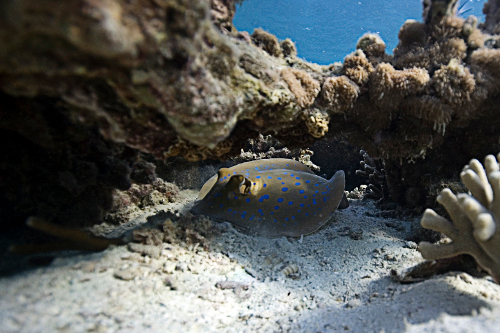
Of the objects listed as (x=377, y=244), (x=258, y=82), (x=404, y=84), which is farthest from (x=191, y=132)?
(x=377, y=244)

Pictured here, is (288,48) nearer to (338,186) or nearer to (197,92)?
(197,92)

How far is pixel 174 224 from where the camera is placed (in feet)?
12.3

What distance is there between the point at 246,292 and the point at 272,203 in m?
1.83

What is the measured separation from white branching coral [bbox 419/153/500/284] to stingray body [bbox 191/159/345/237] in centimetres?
205

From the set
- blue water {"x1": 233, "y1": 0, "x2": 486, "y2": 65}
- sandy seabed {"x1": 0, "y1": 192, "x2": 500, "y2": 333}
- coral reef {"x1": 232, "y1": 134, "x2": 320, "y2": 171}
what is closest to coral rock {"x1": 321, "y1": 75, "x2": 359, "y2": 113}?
sandy seabed {"x1": 0, "y1": 192, "x2": 500, "y2": 333}

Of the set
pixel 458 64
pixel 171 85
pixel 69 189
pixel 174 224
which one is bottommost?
pixel 174 224

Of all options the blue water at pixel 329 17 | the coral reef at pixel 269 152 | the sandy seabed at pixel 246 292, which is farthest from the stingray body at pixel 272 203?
the blue water at pixel 329 17

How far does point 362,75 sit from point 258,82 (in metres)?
1.80

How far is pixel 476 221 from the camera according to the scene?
224cm

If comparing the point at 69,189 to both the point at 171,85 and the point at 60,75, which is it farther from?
the point at 171,85

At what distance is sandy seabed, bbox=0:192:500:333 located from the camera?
2.04 m

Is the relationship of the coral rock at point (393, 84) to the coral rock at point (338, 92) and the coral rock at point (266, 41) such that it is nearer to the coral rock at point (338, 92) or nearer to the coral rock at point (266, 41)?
the coral rock at point (338, 92)

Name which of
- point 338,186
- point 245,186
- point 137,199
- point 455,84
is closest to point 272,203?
point 245,186

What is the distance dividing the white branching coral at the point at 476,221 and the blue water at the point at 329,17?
142 feet
